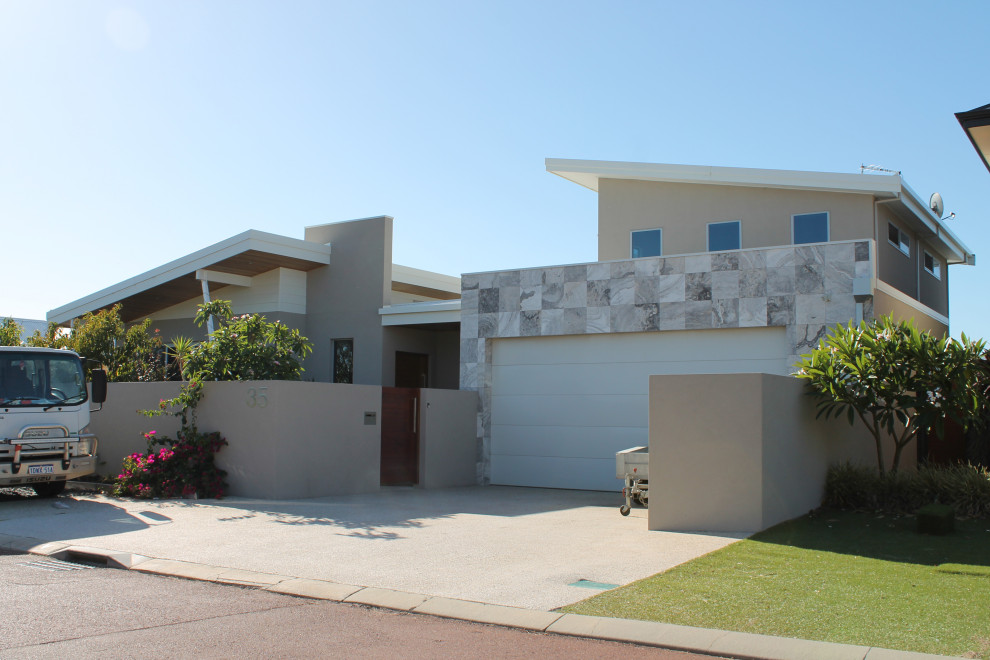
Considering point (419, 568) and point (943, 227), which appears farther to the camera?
point (943, 227)

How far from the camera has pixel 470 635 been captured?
6191mm

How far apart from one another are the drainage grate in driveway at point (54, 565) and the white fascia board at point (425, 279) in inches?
542

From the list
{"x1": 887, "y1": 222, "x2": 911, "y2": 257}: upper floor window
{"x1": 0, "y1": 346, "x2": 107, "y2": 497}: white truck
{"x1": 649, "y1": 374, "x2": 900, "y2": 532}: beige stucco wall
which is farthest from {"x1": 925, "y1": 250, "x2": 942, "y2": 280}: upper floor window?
{"x1": 0, "y1": 346, "x2": 107, "y2": 497}: white truck

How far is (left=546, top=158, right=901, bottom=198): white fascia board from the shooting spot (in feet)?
54.7

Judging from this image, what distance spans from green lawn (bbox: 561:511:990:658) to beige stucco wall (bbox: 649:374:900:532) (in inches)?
30.3

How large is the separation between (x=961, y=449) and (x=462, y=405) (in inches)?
356

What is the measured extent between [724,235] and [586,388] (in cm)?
458

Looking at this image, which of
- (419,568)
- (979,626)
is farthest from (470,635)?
(979,626)

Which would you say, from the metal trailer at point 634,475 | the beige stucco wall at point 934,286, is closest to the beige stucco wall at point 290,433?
the metal trailer at point 634,475

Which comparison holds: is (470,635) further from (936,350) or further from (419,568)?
(936,350)

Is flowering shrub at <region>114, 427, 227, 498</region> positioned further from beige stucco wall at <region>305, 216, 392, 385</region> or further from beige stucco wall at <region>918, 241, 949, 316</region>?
beige stucco wall at <region>918, 241, 949, 316</region>

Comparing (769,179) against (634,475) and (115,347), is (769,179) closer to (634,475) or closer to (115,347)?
(634,475)

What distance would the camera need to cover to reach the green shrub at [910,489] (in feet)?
37.2

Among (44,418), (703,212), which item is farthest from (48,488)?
(703,212)
